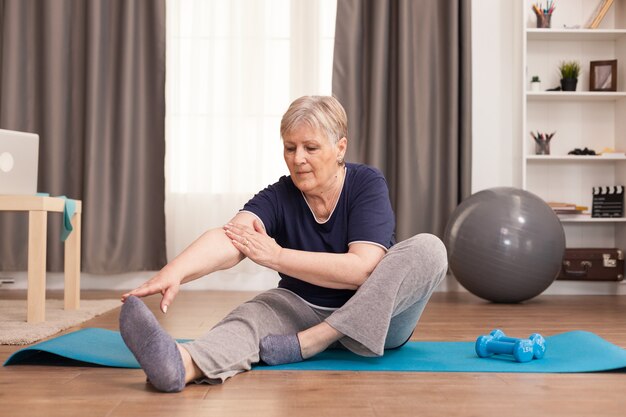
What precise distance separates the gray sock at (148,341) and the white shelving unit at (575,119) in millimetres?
3554

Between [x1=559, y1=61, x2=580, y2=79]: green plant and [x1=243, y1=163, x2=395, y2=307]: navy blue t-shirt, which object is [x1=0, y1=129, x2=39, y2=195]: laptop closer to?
[x1=243, y1=163, x2=395, y2=307]: navy blue t-shirt

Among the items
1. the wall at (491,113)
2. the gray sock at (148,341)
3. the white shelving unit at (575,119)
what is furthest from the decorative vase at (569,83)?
the gray sock at (148,341)

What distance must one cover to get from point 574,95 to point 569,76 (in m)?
0.14

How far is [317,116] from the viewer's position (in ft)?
6.42

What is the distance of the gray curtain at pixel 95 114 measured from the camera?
14.9 feet

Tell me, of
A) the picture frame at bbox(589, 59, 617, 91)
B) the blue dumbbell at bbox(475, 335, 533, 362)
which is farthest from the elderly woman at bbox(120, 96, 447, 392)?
the picture frame at bbox(589, 59, 617, 91)

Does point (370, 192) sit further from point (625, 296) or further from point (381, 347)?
point (625, 296)

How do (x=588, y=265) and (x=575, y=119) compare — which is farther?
(x=575, y=119)

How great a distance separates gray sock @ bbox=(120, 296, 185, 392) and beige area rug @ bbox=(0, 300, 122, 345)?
1003mm

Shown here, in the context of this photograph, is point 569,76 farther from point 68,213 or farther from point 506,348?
point 68,213

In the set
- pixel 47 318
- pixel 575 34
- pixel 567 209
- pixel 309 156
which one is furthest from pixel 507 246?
pixel 47 318

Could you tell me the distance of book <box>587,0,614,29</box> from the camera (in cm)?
455

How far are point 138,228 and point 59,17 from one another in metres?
1.38

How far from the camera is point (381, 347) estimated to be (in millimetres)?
1855
